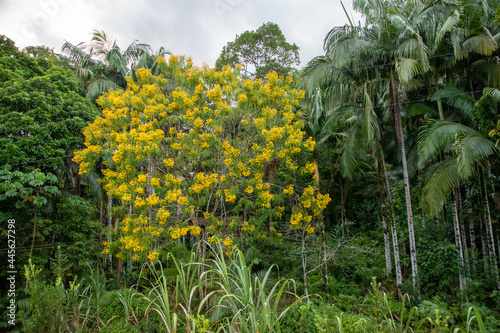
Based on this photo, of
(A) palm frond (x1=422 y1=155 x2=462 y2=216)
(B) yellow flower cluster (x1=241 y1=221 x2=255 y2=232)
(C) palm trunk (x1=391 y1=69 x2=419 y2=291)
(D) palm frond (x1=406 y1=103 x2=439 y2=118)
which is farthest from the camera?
(D) palm frond (x1=406 y1=103 x2=439 y2=118)

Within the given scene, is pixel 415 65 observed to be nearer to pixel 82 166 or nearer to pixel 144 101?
pixel 144 101

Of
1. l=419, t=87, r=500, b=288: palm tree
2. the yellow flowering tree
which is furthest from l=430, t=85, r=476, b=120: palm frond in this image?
the yellow flowering tree

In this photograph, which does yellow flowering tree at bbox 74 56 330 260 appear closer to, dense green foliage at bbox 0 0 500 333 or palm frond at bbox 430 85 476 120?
dense green foliage at bbox 0 0 500 333

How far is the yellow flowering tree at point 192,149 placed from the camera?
5.29 meters

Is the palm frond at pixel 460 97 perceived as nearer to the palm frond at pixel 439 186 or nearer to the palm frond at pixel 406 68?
the palm frond at pixel 406 68

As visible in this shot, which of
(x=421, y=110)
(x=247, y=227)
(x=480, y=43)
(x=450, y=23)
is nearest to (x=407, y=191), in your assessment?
(x=421, y=110)

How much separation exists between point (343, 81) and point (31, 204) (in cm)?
900

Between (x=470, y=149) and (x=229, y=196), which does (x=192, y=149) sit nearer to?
(x=229, y=196)

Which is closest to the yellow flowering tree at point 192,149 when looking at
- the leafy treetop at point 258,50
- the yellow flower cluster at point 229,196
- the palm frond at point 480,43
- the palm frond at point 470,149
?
the yellow flower cluster at point 229,196

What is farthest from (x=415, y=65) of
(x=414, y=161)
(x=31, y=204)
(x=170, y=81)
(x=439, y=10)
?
(x=31, y=204)

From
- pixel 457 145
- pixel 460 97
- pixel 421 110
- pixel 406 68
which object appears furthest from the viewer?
pixel 421 110

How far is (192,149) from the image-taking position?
5.80 metres

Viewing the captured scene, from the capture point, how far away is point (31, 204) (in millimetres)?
7113

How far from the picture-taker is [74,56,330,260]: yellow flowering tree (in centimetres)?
529
